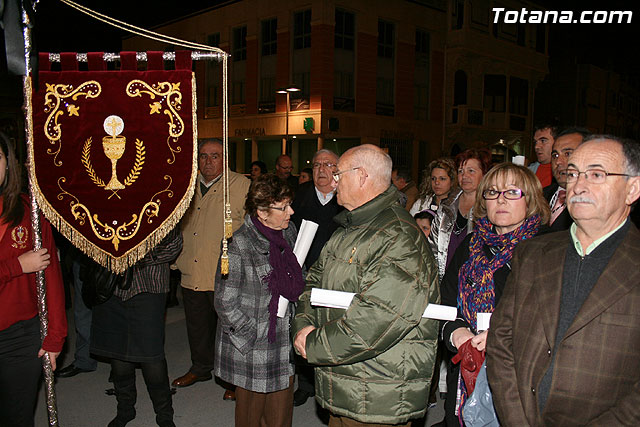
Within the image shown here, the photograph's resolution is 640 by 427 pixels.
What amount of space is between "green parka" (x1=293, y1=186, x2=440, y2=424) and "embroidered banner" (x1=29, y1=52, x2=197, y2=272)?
3.08ft

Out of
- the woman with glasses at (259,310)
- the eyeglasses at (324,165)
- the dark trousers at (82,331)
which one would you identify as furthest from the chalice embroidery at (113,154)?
the dark trousers at (82,331)

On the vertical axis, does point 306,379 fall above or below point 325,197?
below

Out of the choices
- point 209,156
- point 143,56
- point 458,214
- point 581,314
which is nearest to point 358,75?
point 209,156

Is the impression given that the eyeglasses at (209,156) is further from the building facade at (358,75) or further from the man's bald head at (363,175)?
the building facade at (358,75)

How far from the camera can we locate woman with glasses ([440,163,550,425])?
2691 mm

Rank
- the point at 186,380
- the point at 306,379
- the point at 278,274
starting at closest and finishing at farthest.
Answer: the point at 278,274, the point at 306,379, the point at 186,380

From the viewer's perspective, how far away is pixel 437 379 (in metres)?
4.41

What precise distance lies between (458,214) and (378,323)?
2.12 m

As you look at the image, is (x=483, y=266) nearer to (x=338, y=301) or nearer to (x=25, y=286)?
(x=338, y=301)

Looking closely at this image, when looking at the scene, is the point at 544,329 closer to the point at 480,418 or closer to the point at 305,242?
the point at 480,418

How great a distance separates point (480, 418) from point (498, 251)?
89 cm

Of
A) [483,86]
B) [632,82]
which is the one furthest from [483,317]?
[632,82]

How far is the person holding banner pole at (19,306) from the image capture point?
275 centimetres

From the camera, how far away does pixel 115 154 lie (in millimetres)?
2637
